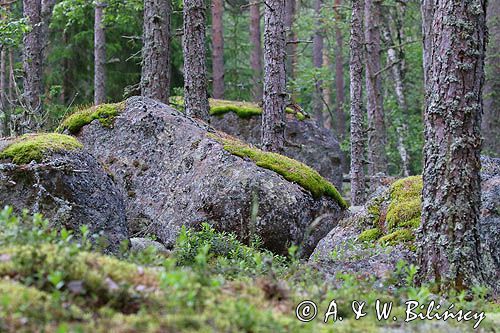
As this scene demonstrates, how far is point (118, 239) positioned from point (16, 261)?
154 inches

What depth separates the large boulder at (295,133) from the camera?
1850 cm

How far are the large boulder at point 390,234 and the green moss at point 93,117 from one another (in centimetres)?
447

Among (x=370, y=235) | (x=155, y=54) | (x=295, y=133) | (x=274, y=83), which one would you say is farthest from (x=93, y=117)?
(x=295, y=133)

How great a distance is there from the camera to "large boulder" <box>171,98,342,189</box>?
18.5 metres

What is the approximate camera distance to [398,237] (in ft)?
25.5

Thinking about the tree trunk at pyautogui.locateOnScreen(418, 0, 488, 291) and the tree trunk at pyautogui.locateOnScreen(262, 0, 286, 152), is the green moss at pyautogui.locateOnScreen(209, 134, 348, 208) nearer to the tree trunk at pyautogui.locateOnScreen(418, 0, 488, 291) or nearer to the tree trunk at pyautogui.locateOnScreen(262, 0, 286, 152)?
the tree trunk at pyautogui.locateOnScreen(262, 0, 286, 152)

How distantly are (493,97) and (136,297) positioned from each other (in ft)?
60.4

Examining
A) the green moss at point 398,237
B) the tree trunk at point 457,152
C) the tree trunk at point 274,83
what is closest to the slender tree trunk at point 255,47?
the tree trunk at point 274,83

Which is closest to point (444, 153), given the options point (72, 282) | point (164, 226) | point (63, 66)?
point (72, 282)

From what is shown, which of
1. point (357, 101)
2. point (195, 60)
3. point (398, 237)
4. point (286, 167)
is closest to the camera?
point (398, 237)

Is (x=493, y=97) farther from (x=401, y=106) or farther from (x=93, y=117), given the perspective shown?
(x=93, y=117)

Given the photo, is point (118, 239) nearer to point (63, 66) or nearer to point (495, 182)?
point (495, 182)
